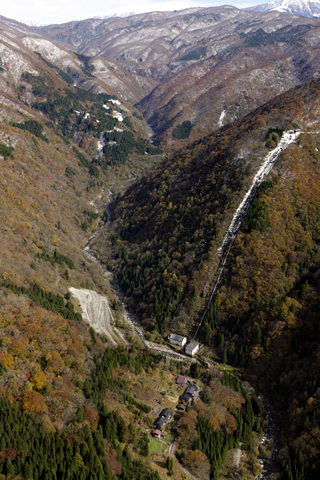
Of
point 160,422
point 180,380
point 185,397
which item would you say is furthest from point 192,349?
point 160,422

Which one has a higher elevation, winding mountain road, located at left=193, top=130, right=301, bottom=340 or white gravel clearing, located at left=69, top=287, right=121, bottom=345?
winding mountain road, located at left=193, top=130, right=301, bottom=340

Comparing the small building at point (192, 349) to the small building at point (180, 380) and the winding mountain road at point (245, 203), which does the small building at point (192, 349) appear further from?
the small building at point (180, 380)

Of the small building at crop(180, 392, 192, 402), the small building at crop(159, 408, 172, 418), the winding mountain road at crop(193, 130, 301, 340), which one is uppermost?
the winding mountain road at crop(193, 130, 301, 340)

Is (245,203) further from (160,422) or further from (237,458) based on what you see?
(237,458)

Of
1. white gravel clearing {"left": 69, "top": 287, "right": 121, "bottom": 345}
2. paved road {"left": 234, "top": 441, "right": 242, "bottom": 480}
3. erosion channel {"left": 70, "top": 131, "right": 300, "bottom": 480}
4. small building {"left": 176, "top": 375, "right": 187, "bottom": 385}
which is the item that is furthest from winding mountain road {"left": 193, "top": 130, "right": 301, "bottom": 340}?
paved road {"left": 234, "top": 441, "right": 242, "bottom": 480}

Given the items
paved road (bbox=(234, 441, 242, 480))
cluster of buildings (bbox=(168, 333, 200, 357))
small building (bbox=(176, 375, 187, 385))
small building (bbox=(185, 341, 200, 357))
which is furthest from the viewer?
cluster of buildings (bbox=(168, 333, 200, 357))

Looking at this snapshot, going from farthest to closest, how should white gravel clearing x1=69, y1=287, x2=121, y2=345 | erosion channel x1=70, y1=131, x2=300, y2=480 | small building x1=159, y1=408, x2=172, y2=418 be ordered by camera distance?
1. white gravel clearing x1=69, y1=287, x2=121, y2=345
2. erosion channel x1=70, y1=131, x2=300, y2=480
3. small building x1=159, y1=408, x2=172, y2=418

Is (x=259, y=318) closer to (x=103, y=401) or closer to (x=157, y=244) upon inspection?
(x=103, y=401)

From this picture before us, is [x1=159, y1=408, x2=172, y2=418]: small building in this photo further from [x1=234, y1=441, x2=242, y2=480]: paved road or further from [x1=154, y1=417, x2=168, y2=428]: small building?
[x1=234, y1=441, x2=242, y2=480]: paved road

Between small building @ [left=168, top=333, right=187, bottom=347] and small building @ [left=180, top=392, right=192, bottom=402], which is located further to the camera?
small building @ [left=168, top=333, right=187, bottom=347]
